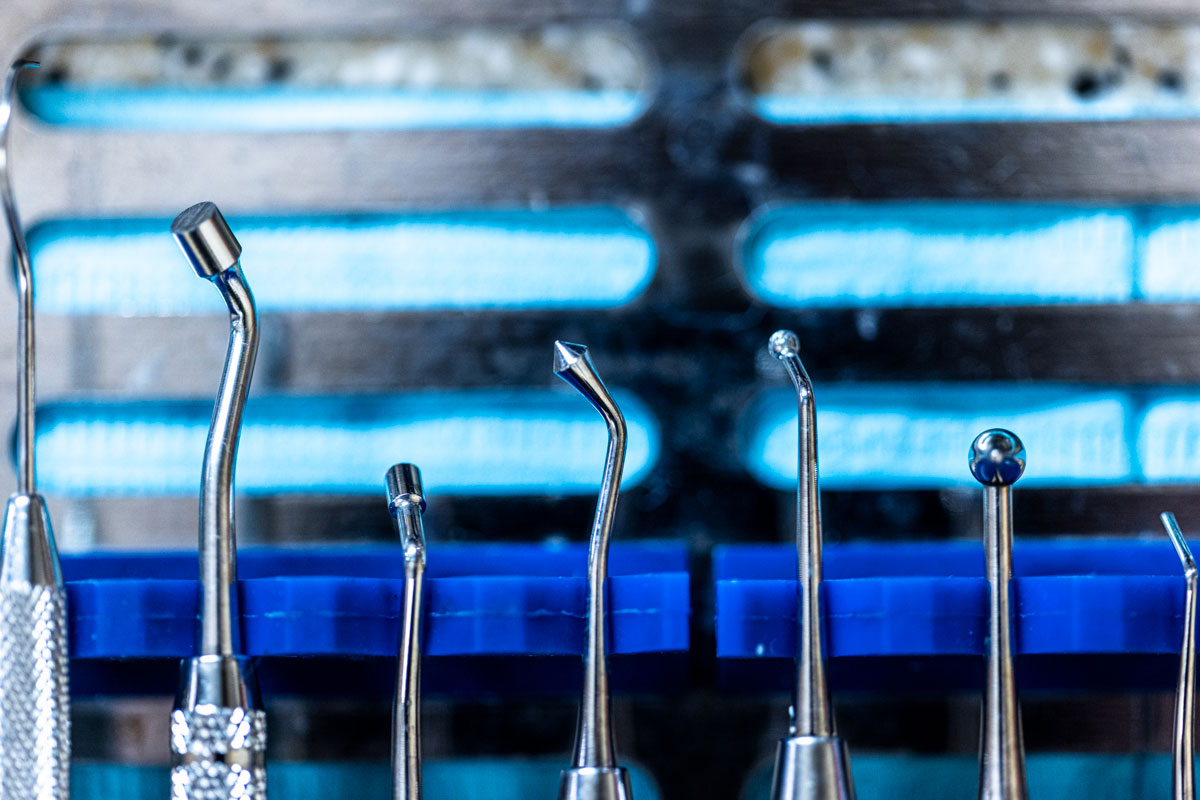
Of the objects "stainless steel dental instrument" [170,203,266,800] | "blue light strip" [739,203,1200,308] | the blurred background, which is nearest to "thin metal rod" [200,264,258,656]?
"stainless steel dental instrument" [170,203,266,800]

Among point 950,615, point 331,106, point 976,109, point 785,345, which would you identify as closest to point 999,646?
point 950,615

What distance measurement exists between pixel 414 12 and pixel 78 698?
0.32 meters

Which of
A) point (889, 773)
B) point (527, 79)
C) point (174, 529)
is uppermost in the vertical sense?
point (527, 79)

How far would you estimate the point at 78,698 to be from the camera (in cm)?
46

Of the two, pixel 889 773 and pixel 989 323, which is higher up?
pixel 989 323

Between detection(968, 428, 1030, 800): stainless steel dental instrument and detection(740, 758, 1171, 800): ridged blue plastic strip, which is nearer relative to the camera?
detection(968, 428, 1030, 800): stainless steel dental instrument

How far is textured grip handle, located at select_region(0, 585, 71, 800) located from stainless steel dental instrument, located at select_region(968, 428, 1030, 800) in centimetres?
31

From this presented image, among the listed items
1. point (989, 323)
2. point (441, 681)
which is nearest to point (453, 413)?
point (441, 681)

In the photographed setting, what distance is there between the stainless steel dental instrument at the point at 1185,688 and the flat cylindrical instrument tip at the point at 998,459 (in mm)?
71

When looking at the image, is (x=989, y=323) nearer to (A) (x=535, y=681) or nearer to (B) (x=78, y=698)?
(A) (x=535, y=681)

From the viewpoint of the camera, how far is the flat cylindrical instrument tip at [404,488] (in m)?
0.38

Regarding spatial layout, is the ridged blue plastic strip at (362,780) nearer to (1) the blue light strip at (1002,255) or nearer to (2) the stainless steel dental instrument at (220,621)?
(2) the stainless steel dental instrument at (220,621)

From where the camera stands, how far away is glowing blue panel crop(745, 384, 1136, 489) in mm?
486

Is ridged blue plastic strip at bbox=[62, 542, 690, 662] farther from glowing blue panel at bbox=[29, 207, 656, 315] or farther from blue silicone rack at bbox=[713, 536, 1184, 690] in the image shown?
glowing blue panel at bbox=[29, 207, 656, 315]
